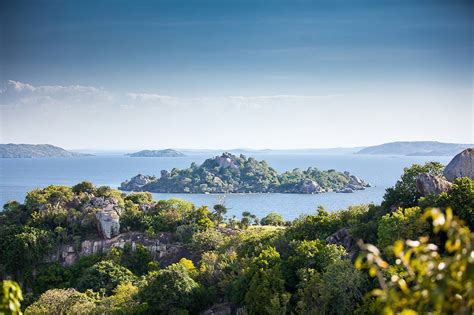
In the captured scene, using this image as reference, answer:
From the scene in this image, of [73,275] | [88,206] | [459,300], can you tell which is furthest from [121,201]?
[459,300]

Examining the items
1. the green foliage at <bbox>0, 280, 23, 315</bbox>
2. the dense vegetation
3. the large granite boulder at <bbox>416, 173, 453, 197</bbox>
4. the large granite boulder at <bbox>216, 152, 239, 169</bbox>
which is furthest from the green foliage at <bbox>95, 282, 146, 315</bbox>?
the large granite boulder at <bbox>216, 152, 239, 169</bbox>

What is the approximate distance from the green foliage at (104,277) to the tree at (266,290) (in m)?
10.2

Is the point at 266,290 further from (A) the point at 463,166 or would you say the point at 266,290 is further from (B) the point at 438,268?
(B) the point at 438,268

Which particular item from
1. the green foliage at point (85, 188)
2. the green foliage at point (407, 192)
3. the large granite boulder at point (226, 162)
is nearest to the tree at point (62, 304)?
the green foliage at point (407, 192)

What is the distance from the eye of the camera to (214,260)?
1184 inches

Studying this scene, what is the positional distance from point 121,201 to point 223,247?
13.3m

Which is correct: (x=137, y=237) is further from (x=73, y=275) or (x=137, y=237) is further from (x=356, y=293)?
(x=356, y=293)

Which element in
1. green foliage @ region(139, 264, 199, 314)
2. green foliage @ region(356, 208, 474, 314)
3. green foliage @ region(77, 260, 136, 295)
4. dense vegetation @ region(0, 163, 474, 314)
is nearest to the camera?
green foliage @ region(356, 208, 474, 314)

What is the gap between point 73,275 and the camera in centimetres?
3356

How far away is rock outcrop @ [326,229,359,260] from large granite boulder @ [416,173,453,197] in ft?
16.5

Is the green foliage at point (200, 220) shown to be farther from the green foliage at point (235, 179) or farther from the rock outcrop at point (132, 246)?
the green foliage at point (235, 179)

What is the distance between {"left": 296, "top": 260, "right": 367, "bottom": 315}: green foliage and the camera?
70.1 ft

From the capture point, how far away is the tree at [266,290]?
874 inches

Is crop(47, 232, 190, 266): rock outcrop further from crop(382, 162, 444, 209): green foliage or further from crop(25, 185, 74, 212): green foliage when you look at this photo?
crop(382, 162, 444, 209): green foliage
